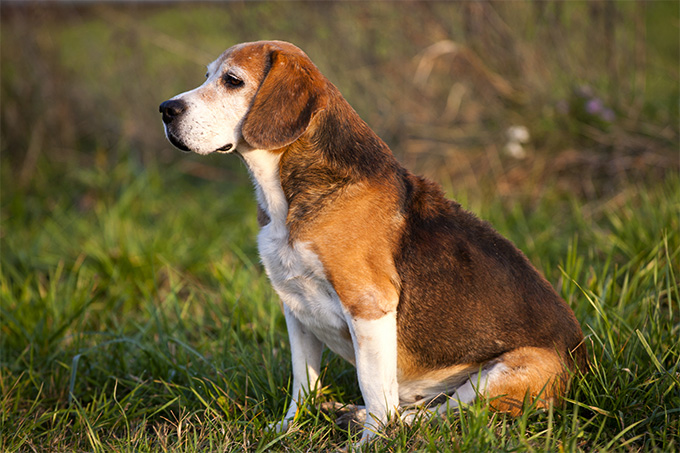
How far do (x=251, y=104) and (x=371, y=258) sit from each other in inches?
36.6

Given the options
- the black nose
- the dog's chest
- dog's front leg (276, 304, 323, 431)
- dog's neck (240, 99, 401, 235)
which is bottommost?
dog's front leg (276, 304, 323, 431)

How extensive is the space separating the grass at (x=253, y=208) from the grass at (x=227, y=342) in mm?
17

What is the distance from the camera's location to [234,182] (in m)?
7.84

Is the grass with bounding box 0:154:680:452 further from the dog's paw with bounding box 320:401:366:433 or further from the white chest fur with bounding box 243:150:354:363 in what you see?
the white chest fur with bounding box 243:150:354:363

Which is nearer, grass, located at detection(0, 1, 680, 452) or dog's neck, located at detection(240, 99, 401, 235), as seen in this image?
dog's neck, located at detection(240, 99, 401, 235)

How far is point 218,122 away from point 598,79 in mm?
4975

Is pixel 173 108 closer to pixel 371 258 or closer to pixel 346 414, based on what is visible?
pixel 371 258

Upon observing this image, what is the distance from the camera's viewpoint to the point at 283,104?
2916 mm

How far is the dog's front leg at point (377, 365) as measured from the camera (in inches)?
111

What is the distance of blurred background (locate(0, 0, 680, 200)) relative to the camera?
20.4ft

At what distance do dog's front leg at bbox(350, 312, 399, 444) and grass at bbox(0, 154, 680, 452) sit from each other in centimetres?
11

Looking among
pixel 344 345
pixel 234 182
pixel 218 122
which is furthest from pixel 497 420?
pixel 234 182

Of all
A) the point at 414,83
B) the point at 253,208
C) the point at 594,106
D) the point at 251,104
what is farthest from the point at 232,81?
the point at 414,83

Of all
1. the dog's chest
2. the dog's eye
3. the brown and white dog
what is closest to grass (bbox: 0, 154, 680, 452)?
the brown and white dog
